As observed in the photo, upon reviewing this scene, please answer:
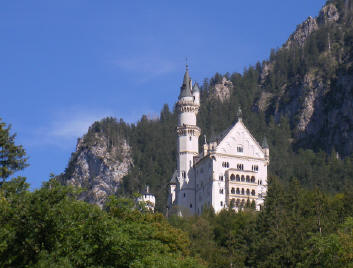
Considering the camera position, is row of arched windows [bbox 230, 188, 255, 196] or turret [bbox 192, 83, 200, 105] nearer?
row of arched windows [bbox 230, 188, 255, 196]

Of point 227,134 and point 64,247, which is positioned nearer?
point 64,247

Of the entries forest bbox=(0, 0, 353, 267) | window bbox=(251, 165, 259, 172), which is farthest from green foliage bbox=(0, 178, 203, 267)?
window bbox=(251, 165, 259, 172)

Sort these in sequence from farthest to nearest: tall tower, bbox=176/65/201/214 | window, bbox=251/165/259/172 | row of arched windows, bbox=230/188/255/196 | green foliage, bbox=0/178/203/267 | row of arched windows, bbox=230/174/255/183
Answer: tall tower, bbox=176/65/201/214
window, bbox=251/165/259/172
row of arched windows, bbox=230/174/255/183
row of arched windows, bbox=230/188/255/196
green foliage, bbox=0/178/203/267

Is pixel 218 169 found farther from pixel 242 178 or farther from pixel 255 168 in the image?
pixel 255 168

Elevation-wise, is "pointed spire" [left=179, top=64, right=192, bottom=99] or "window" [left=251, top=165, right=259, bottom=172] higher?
"pointed spire" [left=179, top=64, right=192, bottom=99]

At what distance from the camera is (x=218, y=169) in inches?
4653

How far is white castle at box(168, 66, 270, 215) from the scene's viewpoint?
117 meters

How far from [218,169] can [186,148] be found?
31.9 feet

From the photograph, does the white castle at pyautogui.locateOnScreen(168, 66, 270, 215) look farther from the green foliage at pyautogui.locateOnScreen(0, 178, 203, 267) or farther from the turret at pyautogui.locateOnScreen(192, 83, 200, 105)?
the green foliage at pyautogui.locateOnScreen(0, 178, 203, 267)

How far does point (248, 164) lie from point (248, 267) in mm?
43834

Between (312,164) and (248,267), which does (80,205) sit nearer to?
(248,267)

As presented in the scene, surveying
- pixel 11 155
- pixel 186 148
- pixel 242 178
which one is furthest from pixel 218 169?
pixel 11 155

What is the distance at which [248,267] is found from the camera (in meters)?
77.6

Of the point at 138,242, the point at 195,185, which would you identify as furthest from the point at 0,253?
the point at 195,185
